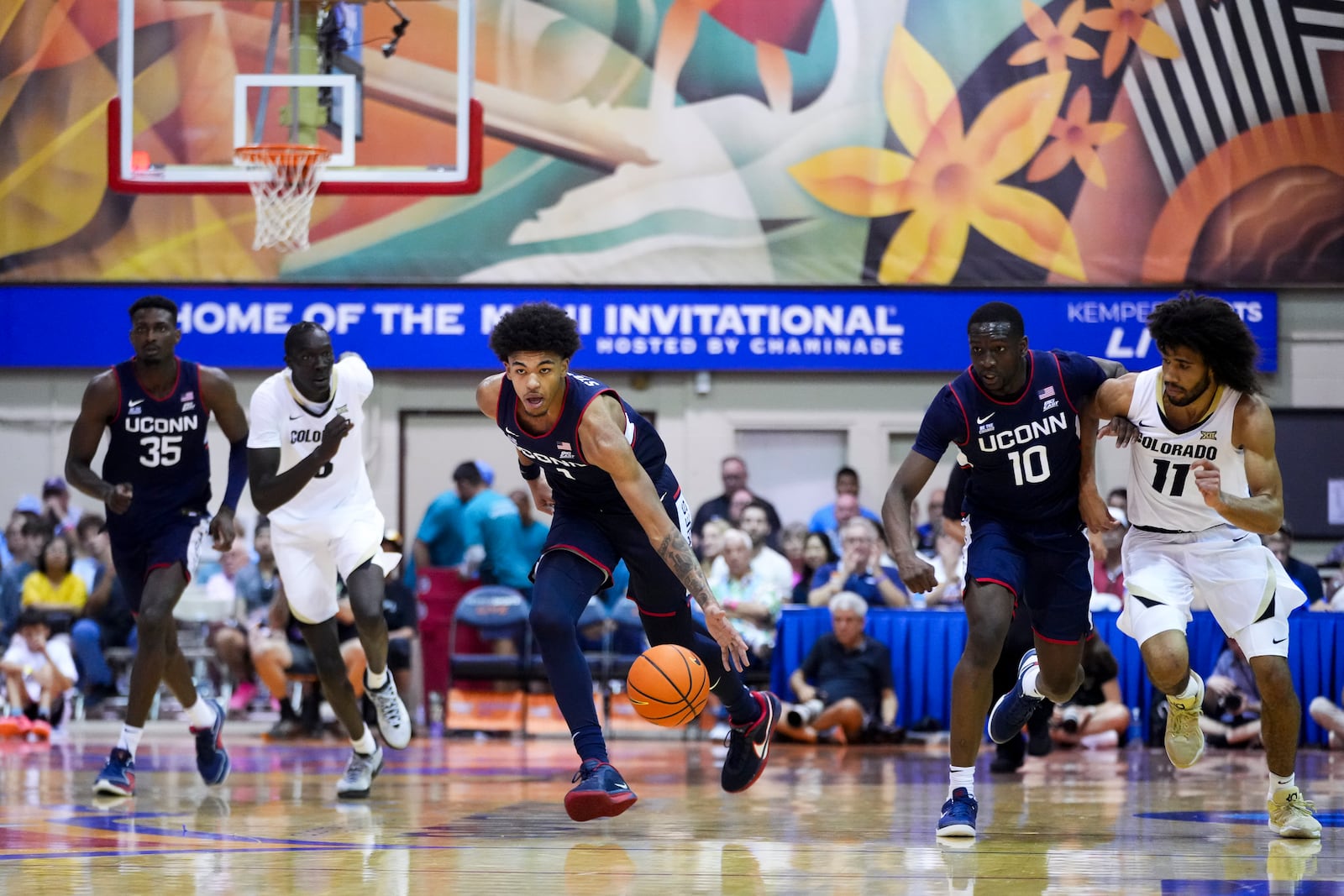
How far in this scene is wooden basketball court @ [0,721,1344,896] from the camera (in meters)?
4.83

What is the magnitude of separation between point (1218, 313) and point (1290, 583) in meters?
1.17

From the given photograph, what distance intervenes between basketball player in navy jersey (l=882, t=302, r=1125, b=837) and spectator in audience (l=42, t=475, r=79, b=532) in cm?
1032

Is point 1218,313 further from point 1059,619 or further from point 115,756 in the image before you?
point 115,756

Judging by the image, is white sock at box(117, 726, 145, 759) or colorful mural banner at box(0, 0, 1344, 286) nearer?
white sock at box(117, 726, 145, 759)

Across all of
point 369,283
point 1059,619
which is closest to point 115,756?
point 1059,619

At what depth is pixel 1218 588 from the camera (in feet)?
20.3

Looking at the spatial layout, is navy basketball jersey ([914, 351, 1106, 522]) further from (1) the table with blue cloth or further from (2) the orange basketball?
(1) the table with blue cloth

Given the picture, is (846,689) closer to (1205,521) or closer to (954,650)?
(954,650)

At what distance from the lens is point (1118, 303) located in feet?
50.1

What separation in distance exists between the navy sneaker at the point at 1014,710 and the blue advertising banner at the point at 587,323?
8322mm

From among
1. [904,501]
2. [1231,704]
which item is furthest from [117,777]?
[1231,704]

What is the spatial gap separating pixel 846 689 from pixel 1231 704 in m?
2.60

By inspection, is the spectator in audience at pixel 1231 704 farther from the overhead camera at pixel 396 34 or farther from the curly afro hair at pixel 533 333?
the overhead camera at pixel 396 34

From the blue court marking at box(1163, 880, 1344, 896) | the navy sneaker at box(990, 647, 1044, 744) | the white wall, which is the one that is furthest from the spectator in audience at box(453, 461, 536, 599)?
the blue court marking at box(1163, 880, 1344, 896)
